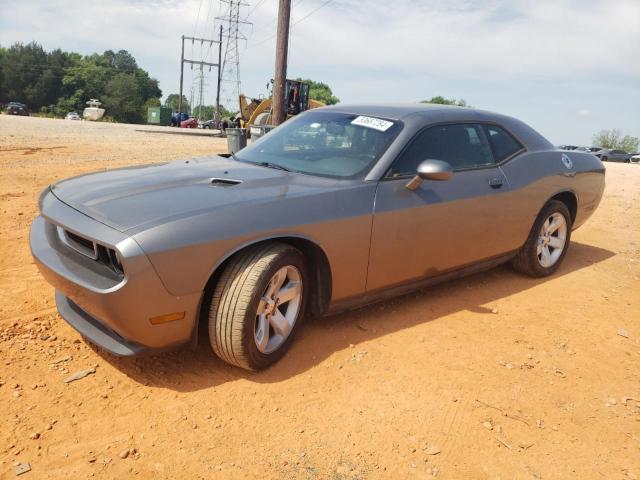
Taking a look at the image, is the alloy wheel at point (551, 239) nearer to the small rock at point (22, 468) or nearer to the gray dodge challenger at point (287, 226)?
the gray dodge challenger at point (287, 226)

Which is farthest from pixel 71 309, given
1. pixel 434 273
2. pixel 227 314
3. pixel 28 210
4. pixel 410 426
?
pixel 28 210

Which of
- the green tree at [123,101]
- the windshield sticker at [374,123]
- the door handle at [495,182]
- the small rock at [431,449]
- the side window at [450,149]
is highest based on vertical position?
the green tree at [123,101]

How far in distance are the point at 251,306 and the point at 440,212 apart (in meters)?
1.63

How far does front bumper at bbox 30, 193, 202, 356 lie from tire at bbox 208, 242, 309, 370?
0.54 ft

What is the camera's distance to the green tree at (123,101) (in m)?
78.9

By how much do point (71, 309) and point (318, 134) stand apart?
6.75 feet

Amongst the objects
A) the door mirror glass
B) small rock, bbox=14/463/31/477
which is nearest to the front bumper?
small rock, bbox=14/463/31/477

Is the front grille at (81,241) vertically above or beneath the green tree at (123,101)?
beneath

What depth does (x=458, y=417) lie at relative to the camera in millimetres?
2691

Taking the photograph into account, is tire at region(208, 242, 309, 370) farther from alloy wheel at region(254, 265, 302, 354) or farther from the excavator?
the excavator

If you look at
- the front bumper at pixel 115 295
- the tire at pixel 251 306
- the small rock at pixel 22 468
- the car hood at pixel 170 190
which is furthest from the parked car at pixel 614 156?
the small rock at pixel 22 468

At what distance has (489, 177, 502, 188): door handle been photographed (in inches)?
160

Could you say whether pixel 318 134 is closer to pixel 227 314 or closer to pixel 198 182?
pixel 198 182

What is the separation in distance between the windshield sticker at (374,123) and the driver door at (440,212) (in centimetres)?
23
